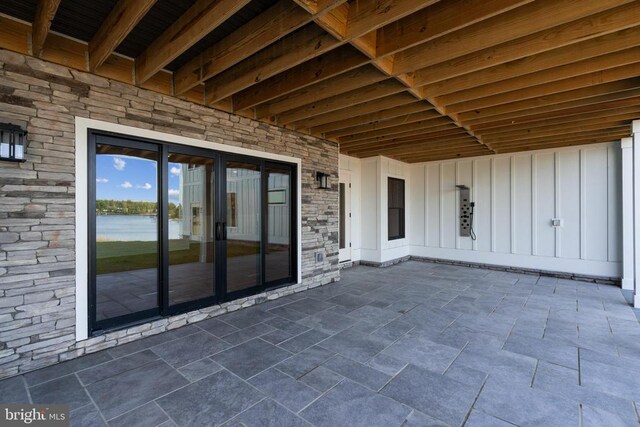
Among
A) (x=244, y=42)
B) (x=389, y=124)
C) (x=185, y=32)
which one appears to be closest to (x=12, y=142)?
(x=185, y=32)

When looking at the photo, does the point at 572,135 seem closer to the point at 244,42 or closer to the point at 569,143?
the point at 569,143

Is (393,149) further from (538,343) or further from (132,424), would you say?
(132,424)

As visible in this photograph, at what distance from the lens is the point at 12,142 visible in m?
2.52

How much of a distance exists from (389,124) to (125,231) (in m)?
3.85

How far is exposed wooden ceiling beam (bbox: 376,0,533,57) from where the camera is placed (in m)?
2.19

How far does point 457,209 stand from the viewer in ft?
25.5

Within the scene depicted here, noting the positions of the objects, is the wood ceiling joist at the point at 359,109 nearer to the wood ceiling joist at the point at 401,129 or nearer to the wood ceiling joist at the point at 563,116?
the wood ceiling joist at the point at 401,129

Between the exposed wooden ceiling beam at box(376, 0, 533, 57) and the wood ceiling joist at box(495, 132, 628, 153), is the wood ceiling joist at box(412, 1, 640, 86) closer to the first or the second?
the exposed wooden ceiling beam at box(376, 0, 533, 57)

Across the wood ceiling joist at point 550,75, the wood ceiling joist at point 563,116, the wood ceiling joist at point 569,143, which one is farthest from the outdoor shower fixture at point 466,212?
the wood ceiling joist at point 550,75

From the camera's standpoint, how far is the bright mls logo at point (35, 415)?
6.73 feet

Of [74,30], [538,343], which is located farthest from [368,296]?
[74,30]

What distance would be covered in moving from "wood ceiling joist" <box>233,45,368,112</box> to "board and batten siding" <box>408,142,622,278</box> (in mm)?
5650

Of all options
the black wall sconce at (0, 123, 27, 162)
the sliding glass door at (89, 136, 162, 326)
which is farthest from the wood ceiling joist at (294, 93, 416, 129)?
the black wall sconce at (0, 123, 27, 162)

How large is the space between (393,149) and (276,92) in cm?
375
